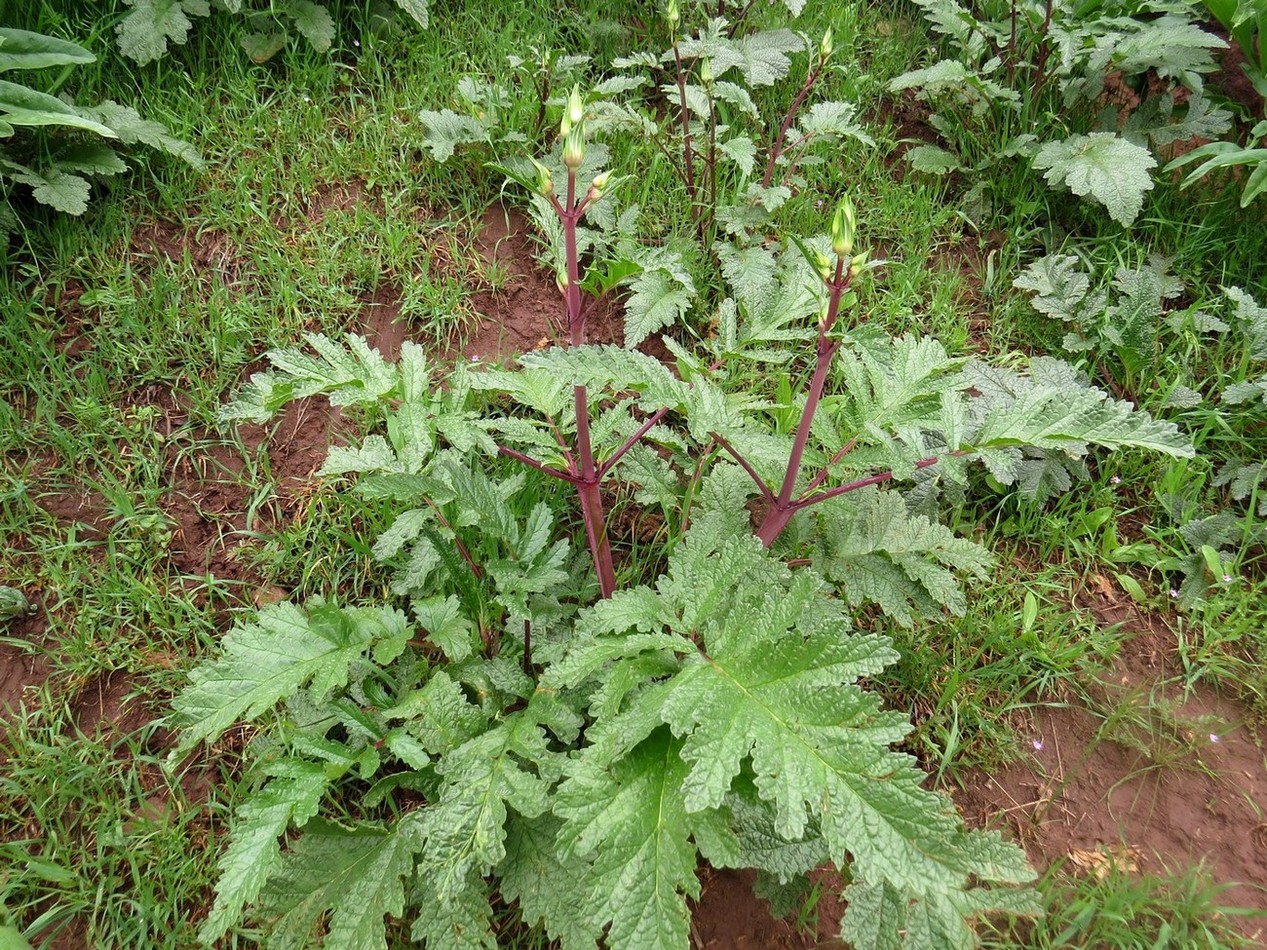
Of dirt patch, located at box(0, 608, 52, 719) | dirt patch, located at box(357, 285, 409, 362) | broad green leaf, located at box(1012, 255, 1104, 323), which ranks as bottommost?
broad green leaf, located at box(1012, 255, 1104, 323)

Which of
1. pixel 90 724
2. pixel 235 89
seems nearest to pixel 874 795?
pixel 90 724

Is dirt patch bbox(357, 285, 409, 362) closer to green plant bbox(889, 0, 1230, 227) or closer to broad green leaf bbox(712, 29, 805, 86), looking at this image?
broad green leaf bbox(712, 29, 805, 86)

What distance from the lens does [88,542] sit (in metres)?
2.35

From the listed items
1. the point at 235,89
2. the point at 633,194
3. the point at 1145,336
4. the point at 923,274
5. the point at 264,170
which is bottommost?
the point at 1145,336

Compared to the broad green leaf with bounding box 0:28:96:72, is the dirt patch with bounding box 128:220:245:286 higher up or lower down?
lower down

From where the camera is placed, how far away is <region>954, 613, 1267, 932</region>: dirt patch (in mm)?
2029

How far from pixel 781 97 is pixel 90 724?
10.1 ft

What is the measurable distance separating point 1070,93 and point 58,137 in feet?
11.5

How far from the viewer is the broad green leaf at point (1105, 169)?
2820mm

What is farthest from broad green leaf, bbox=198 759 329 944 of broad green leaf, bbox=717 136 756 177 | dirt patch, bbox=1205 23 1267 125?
dirt patch, bbox=1205 23 1267 125

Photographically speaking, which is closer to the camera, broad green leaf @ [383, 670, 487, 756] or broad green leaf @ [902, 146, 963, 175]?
broad green leaf @ [383, 670, 487, 756]

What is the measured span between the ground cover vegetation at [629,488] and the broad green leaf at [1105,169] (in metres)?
0.02

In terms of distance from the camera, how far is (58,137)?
9.14ft

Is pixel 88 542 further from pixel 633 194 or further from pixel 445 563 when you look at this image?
pixel 633 194
